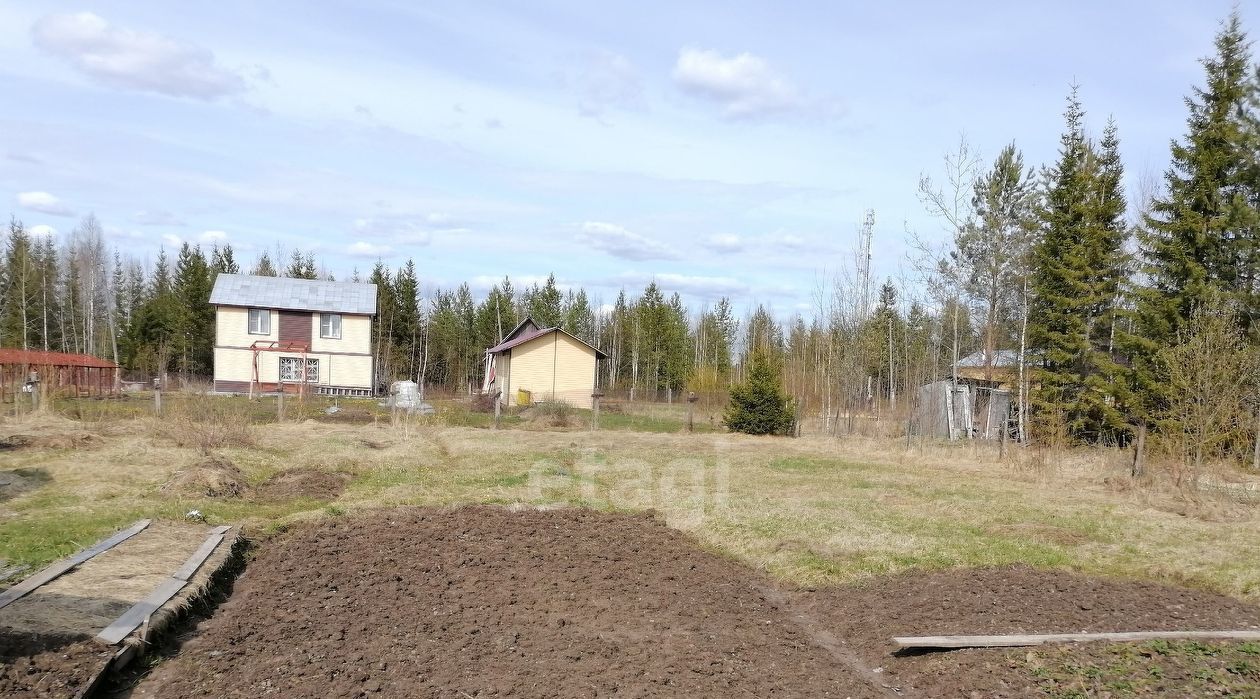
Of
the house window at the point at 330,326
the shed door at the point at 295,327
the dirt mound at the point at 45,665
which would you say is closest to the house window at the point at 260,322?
the shed door at the point at 295,327

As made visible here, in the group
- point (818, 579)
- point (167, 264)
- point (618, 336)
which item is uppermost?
point (167, 264)

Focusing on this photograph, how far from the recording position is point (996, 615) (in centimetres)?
663

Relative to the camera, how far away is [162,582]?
698 cm

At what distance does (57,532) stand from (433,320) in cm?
5318

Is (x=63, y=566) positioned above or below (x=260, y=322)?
below

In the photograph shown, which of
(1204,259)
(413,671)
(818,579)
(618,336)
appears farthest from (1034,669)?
(618,336)

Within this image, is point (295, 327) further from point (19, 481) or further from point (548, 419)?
point (19, 481)

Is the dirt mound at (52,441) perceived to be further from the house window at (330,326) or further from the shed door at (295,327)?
the house window at (330,326)

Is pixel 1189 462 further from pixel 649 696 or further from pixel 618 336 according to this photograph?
pixel 618 336

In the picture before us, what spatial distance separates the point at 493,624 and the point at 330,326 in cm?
3874

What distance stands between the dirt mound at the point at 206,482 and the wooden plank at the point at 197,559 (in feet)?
10.0

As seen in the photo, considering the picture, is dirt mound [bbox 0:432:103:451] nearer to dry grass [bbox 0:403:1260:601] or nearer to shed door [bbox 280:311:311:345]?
dry grass [bbox 0:403:1260:601]

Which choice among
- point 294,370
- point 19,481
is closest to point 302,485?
point 19,481

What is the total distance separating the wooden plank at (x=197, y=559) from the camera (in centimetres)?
719
